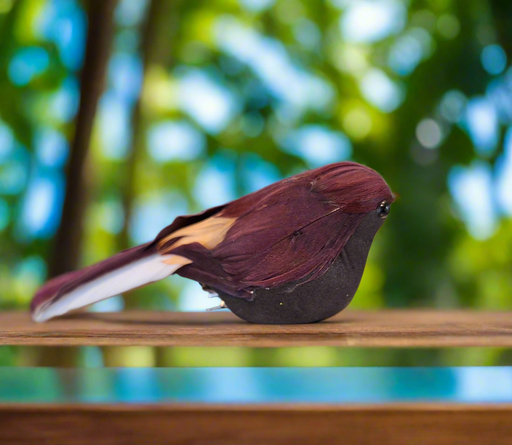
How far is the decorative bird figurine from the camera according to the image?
65 cm

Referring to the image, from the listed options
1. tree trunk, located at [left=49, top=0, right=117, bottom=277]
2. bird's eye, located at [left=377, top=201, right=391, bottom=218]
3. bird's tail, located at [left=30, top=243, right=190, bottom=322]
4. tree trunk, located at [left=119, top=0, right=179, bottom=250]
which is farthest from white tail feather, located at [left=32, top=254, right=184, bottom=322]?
tree trunk, located at [left=119, top=0, right=179, bottom=250]

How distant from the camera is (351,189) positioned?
644 mm

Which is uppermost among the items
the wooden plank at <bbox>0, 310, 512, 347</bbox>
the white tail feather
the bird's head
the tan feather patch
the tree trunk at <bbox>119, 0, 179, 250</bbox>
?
the tree trunk at <bbox>119, 0, 179, 250</bbox>

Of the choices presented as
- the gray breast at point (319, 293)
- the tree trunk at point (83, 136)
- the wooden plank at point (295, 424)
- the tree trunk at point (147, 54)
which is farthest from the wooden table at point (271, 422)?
the tree trunk at point (147, 54)

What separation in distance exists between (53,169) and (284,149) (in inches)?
35.5

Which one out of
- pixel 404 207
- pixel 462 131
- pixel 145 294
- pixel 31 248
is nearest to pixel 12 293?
pixel 31 248

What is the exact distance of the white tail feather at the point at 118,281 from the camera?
2.17 feet

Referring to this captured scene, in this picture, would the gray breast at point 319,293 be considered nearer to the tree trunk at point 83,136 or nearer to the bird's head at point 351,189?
the bird's head at point 351,189

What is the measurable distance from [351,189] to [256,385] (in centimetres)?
26

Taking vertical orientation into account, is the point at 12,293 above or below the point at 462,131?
below

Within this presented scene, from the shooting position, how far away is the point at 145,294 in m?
2.51

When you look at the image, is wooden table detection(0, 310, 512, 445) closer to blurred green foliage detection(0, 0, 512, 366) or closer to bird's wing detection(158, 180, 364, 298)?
bird's wing detection(158, 180, 364, 298)

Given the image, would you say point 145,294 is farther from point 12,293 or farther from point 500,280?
point 500,280

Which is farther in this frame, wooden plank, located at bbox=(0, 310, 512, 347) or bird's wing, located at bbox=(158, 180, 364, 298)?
bird's wing, located at bbox=(158, 180, 364, 298)
